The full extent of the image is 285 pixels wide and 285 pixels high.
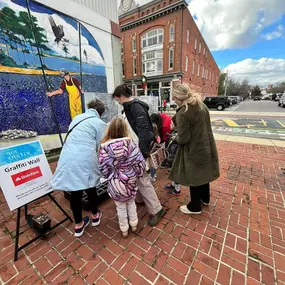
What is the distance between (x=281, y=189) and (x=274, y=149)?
285 cm

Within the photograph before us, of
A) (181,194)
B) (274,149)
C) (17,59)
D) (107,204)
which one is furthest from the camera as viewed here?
(274,149)

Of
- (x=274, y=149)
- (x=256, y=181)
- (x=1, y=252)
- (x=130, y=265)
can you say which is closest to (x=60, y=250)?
(x=1, y=252)

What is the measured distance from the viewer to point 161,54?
21.7m

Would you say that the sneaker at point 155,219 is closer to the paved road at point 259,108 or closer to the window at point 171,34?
the paved road at point 259,108

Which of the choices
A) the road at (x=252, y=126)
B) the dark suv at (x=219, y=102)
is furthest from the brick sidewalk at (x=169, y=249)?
the dark suv at (x=219, y=102)

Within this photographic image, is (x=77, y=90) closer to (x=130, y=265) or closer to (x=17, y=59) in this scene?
(x=17, y=59)

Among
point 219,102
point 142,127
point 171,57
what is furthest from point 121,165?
point 171,57

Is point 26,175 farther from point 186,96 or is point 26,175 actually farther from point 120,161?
point 186,96

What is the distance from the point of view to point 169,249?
1.79m

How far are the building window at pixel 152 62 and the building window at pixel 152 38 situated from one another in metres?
1.15

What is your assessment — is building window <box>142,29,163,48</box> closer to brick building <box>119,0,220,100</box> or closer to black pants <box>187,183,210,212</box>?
brick building <box>119,0,220,100</box>

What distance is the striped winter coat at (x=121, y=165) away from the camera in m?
1.65

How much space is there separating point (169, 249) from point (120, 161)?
→ 1130 mm

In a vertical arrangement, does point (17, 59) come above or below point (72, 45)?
below
